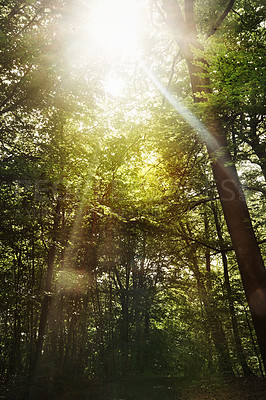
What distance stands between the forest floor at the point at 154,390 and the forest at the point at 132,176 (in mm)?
98

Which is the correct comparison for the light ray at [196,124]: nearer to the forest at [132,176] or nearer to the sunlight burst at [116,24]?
the forest at [132,176]

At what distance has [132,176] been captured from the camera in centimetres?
1005

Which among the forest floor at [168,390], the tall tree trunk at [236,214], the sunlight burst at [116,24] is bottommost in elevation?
the forest floor at [168,390]

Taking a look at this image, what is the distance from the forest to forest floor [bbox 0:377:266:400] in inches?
3.8

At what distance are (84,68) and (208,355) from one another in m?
13.1

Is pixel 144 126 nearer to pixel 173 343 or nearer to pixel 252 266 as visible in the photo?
pixel 252 266

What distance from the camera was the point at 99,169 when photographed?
35.2 feet

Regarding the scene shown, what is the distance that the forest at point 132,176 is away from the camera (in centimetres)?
612

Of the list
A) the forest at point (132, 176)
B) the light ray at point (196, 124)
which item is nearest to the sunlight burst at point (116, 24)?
the forest at point (132, 176)

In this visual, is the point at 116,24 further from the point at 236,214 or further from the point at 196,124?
the point at 236,214

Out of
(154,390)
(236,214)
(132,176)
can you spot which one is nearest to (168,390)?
(154,390)

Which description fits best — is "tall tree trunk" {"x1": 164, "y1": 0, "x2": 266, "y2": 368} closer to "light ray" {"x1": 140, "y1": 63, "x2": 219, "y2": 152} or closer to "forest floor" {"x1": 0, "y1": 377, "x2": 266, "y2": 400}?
"light ray" {"x1": 140, "y1": 63, "x2": 219, "y2": 152}

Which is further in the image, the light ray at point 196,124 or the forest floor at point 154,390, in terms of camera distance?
the forest floor at point 154,390

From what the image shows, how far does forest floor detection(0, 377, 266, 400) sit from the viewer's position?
9.82 m
